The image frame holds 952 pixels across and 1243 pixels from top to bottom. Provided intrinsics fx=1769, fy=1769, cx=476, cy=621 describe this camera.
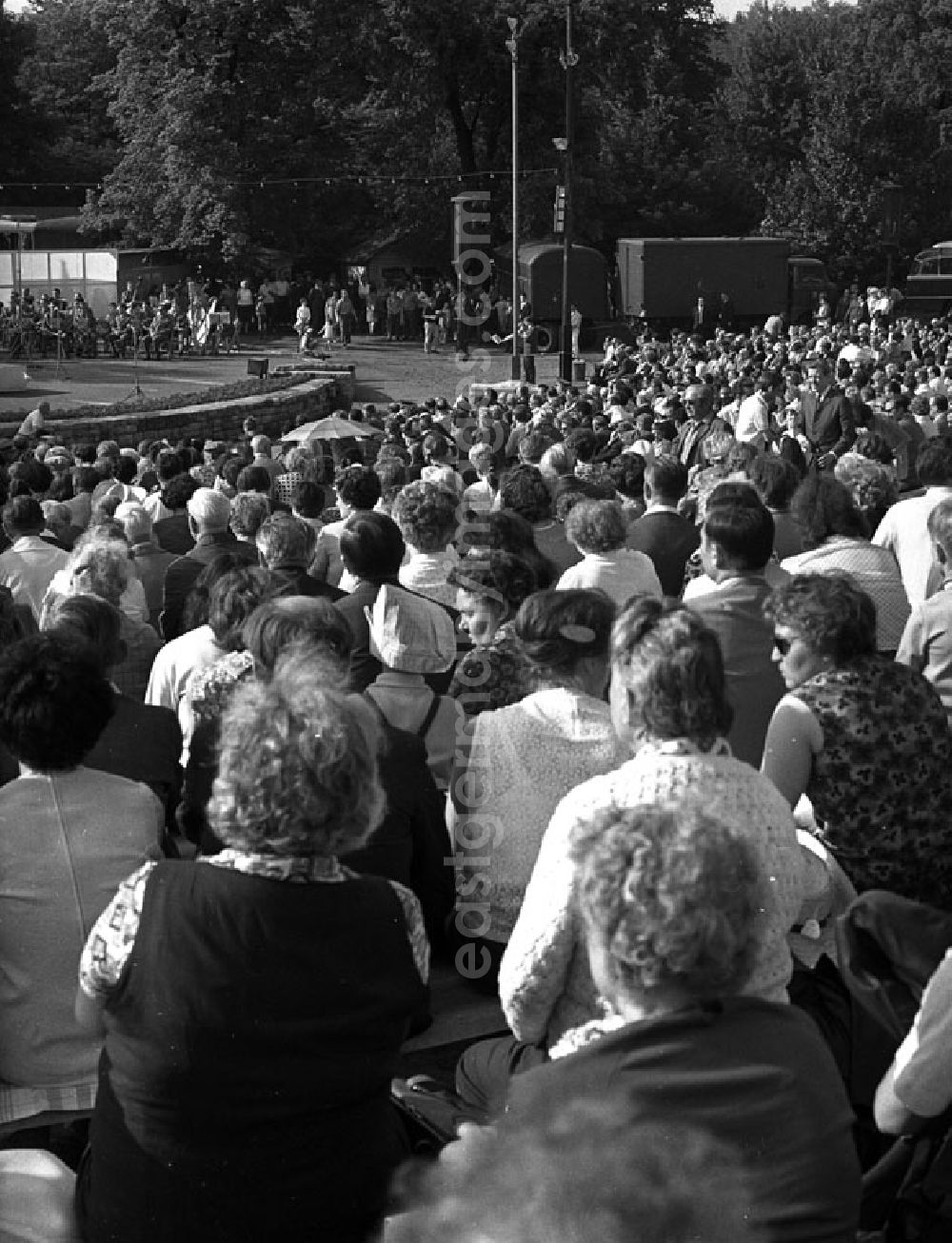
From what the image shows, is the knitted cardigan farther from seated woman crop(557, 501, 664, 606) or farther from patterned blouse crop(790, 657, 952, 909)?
seated woman crop(557, 501, 664, 606)

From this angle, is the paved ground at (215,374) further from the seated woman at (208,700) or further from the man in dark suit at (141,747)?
the man in dark suit at (141,747)

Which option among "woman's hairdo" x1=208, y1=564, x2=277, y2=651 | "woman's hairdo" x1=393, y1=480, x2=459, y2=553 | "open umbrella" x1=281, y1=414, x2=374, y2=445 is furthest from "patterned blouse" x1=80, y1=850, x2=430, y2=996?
"open umbrella" x1=281, y1=414, x2=374, y2=445

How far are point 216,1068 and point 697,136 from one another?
5387 cm

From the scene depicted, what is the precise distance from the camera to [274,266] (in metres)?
43.5

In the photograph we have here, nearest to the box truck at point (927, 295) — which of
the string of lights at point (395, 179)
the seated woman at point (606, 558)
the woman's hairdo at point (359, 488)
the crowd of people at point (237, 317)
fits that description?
the string of lights at point (395, 179)

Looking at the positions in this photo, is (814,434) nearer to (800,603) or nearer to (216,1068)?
(800,603)

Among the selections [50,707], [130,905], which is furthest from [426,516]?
[130,905]

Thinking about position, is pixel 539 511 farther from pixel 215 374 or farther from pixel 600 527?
pixel 215 374

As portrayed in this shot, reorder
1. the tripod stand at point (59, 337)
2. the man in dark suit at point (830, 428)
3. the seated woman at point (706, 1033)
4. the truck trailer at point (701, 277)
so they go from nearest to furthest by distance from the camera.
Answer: the seated woman at point (706, 1033), the man in dark suit at point (830, 428), the tripod stand at point (59, 337), the truck trailer at point (701, 277)

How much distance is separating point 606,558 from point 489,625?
37.1 inches

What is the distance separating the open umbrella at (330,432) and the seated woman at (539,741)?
13.3 meters

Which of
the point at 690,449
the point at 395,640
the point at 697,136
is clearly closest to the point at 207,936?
the point at 395,640

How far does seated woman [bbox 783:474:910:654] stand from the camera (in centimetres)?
669

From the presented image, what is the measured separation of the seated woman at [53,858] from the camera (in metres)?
3.76
